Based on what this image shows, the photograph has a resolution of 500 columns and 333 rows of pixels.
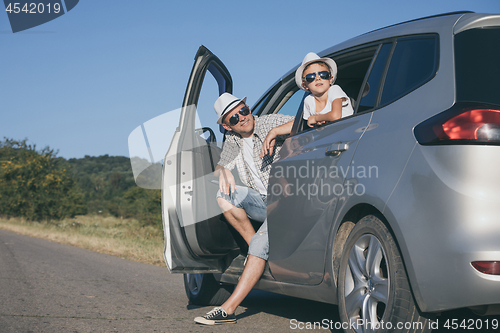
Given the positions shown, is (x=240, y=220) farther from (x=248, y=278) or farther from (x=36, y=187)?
(x=36, y=187)

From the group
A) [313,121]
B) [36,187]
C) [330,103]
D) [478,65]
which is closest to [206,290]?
[313,121]

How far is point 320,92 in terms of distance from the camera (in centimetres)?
382

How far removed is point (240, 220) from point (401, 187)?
2149 mm

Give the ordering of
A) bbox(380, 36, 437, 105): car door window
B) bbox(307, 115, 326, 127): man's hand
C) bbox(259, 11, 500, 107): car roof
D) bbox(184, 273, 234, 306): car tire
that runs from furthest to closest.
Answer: bbox(184, 273, 234, 306): car tire, bbox(307, 115, 326, 127): man's hand, bbox(380, 36, 437, 105): car door window, bbox(259, 11, 500, 107): car roof

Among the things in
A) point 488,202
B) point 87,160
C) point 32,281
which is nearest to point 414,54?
point 488,202

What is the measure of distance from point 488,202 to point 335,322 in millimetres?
2242

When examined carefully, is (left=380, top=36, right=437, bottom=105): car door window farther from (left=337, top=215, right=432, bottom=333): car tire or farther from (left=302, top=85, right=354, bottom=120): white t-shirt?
(left=337, top=215, right=432, bottom=333): car tire

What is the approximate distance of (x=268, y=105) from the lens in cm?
496

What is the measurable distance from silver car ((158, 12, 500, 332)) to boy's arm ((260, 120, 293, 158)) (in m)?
0.18

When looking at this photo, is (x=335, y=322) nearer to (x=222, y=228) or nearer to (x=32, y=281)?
(x=222, y=228)

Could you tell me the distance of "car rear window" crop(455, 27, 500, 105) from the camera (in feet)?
7.62

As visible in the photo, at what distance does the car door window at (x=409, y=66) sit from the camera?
2684 millimetres

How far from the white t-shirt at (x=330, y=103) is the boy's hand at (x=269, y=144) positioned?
0.38m

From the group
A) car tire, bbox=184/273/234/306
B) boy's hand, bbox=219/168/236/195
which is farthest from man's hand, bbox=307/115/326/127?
car tire, bbox=184/273/234/306
